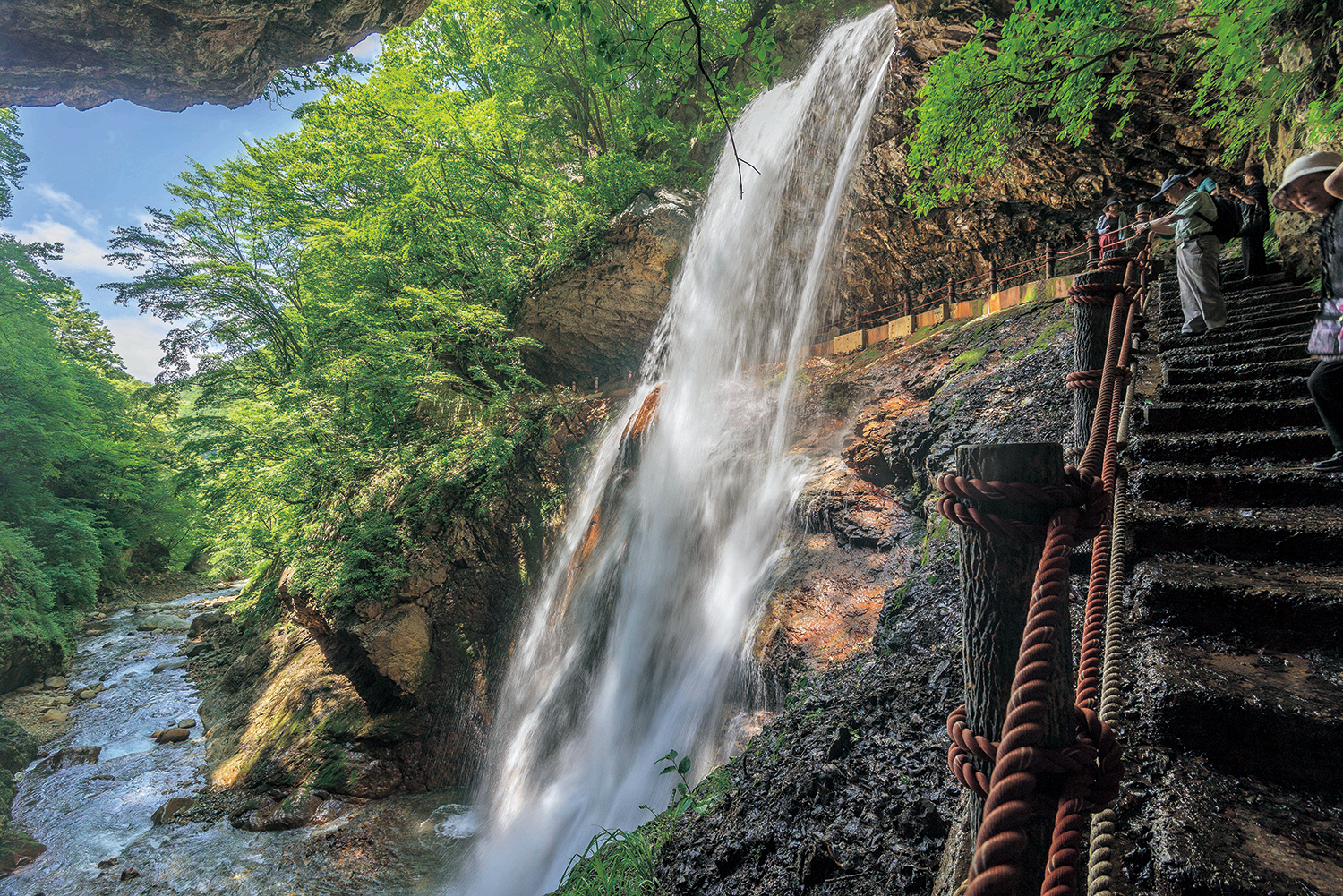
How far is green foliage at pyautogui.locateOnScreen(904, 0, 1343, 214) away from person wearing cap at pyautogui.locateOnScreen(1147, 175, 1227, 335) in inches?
37.8

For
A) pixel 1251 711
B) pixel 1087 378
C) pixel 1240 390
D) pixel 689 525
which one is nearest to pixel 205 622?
pixel 689 525

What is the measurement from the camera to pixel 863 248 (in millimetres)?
11297

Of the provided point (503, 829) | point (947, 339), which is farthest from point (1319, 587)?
point (503, 829)

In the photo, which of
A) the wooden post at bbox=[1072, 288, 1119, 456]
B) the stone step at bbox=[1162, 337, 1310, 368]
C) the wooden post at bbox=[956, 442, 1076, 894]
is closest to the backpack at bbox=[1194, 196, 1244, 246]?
the stone step at bbox=[1162, 337, 1310, 368]

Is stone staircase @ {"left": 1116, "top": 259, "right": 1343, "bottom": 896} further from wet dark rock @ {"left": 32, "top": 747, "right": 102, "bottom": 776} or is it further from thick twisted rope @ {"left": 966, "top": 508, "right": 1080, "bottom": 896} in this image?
wet dark rock @ {"left": 32, "top": 747, "right": 102, "bottom": 776}

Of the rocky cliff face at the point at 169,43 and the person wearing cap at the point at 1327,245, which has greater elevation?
the rocky cliff face at the point at 169,43

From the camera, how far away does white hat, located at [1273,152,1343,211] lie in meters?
3.00

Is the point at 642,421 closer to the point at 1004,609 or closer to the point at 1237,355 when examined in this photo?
the point at 1237,355

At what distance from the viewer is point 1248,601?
218cm

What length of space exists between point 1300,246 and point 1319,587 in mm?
6535

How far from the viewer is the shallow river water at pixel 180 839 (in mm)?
7551

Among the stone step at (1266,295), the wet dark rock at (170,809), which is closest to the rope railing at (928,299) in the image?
the stone step at (1266,295)

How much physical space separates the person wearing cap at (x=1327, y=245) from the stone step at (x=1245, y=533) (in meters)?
0.49

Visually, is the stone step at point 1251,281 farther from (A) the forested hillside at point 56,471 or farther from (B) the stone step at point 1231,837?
(A) the forested hillside at point 56,471
